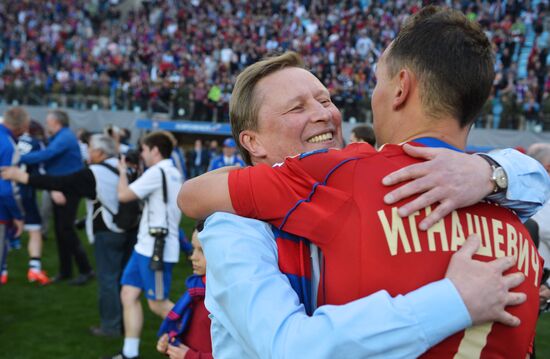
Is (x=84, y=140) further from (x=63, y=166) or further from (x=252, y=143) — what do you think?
(x=252, y=143)

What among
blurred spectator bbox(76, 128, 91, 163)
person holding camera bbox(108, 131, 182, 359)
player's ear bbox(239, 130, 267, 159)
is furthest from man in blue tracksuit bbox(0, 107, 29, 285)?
player's ear bbox(239, 130, 267, 159)

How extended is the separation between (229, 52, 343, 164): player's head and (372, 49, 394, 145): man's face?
12.6 inches

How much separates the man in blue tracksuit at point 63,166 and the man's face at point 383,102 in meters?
5.91

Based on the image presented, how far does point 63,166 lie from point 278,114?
5753 mm

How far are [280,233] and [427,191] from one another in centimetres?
35

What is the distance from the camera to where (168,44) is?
2736 centimetres

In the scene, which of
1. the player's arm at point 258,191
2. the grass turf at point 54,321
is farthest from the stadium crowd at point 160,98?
the grass turf at point 54,321

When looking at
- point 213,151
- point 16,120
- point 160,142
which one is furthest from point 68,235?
point 213,151

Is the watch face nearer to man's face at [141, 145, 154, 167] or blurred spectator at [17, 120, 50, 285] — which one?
man's face at [141, 145, 154, 167]

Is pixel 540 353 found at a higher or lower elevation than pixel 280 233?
lower

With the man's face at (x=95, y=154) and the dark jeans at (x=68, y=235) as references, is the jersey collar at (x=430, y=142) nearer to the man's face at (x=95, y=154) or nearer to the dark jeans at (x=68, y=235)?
the man's face at (x=95, y=154)

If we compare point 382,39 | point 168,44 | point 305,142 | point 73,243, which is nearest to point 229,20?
point 168,44

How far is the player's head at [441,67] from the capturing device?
1278 mm

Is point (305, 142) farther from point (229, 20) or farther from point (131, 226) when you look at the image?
point (229, 20)
